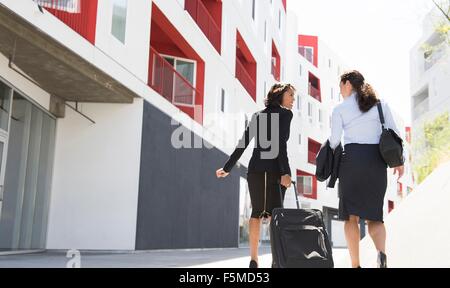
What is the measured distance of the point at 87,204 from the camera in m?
11.9

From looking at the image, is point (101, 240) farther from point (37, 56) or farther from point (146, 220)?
point (37, 56)

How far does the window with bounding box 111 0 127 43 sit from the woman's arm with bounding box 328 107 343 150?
7.08 metres

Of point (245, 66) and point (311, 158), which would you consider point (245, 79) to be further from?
point (311, 158)

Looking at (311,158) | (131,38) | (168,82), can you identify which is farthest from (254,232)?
(311,158)

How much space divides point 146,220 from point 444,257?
811cm

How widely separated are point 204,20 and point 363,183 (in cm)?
1401

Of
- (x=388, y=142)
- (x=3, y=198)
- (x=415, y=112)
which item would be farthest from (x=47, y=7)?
(x=415, y=112)

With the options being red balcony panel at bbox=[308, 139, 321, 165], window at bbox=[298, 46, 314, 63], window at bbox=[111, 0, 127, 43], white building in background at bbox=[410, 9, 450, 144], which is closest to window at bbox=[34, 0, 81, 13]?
window at bbox=[111, 0, 127, 43]

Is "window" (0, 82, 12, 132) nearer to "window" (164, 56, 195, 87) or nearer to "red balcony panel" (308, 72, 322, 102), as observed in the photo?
"window" (164, 56, 195, 87)

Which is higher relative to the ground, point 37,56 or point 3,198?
point 37,56

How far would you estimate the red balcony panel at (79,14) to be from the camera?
30.2 ft

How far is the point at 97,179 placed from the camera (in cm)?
1204

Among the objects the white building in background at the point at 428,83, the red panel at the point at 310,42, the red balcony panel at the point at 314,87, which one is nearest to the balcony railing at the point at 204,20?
the white building in background at the point at 428,83
